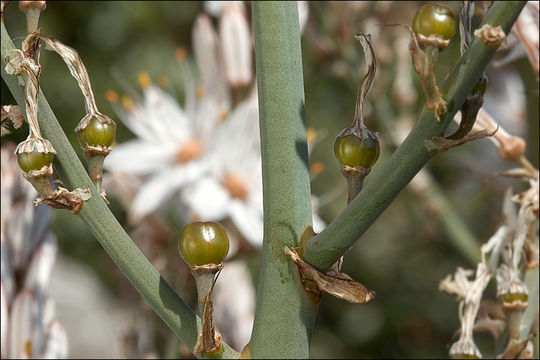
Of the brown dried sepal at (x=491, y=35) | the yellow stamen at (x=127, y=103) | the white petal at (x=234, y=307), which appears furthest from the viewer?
the yellow stamen at (x=127, y=103)

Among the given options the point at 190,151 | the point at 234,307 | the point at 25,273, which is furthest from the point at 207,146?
the point at 25,273

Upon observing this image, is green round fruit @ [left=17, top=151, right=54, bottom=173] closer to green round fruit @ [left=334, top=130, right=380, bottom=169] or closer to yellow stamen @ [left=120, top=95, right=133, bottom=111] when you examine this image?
green round fruit @ [left=334, top=130, right=380, bottom=169]

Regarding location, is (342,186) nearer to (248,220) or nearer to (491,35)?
(248,220)

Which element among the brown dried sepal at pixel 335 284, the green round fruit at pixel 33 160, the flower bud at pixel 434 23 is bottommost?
the brown dried sepal at pixel 335 284

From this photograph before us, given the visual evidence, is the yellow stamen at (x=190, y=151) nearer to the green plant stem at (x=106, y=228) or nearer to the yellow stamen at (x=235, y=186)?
the yellow stamen at (x=235, y=186)

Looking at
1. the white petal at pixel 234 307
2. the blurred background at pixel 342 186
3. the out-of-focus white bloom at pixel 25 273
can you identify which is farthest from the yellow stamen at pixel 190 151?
the out-of-focus white bloom at pixel 25 273
